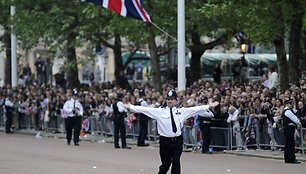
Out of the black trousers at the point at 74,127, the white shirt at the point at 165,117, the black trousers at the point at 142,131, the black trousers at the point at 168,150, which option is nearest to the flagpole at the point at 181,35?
the black trousers at the point at 142,131

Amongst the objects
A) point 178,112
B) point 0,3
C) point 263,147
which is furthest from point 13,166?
point 0,3

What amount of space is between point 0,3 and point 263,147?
2135cm

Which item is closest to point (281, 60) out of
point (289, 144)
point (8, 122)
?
point (289, 144)

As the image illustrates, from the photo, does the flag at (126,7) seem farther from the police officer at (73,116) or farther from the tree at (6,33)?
the tree at (6,33)

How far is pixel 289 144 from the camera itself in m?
21.6

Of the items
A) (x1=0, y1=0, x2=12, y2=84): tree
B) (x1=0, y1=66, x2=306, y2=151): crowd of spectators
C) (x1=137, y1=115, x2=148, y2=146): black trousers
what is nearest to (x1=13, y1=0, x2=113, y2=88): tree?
(x1=0, y1=0, x2=12, y2=84): tree

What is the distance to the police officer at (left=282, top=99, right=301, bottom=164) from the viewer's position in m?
21.6

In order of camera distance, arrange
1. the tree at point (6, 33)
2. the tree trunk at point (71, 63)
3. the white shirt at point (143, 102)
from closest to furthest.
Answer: the white shirt at point (143, 102)
the tree trunk at point (71, 63)
the tree at point (6, 33)

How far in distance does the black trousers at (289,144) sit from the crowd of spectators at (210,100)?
1.47 meters

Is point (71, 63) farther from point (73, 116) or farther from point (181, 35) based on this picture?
point (181, 35)

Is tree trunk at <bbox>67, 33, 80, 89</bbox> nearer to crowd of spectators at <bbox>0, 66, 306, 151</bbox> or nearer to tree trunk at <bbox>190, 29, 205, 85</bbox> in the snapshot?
crowd of spectators at <bbox>0, 66, 306, 151</bbox>

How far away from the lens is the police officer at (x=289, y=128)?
2164 centimetres

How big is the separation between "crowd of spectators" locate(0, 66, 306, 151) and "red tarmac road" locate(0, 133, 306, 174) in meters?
1.28

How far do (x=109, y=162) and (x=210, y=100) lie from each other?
124 inches
